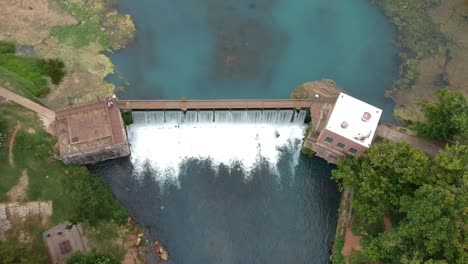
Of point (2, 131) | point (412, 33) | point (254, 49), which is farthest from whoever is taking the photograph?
point (412, 33)

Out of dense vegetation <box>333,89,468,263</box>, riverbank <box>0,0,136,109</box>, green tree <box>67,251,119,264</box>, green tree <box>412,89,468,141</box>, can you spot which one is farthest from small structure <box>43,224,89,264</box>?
green tree <box>412,89,468,141</box>

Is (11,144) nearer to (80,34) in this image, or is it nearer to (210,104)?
(80,34)

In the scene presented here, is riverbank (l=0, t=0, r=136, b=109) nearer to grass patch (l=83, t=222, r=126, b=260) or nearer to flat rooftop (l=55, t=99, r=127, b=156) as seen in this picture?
flat rooftop (l=55, t=99, r=127, b=156)

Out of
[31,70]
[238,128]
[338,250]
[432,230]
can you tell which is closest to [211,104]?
[238,128]

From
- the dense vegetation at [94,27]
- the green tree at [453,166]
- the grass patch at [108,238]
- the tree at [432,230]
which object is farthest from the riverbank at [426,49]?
the dense vegetation at [94,27]

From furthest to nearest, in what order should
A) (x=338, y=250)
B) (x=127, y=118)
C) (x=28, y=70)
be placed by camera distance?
1. (x=28, y=70)
2. (x=127, y=118)
3. (x=338, y=250)

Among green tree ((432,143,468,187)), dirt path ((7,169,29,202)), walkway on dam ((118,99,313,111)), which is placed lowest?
dirt path ((7,169,29,202))
